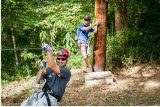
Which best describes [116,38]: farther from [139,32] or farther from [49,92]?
[49,92]

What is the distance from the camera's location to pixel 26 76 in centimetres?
1325

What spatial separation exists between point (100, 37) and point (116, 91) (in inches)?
61.9

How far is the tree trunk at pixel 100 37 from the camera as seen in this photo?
10062mm

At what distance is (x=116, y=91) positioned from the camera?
30.7 ft

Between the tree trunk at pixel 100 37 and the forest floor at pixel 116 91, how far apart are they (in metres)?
0.62

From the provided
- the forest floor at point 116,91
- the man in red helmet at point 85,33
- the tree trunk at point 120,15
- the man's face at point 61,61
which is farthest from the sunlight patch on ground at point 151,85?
the man's face at point 61,61

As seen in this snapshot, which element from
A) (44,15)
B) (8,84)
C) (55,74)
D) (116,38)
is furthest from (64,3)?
(55,74)

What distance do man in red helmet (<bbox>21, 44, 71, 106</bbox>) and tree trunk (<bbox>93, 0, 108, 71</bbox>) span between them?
16.5 feet

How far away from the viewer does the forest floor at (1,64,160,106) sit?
8.67 metres

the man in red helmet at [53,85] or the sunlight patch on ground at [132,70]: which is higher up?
the man in red helmet at [53,85]

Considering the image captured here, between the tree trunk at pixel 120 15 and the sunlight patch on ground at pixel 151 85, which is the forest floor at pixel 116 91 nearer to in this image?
the sunlight patch on ground at pixel 151 85

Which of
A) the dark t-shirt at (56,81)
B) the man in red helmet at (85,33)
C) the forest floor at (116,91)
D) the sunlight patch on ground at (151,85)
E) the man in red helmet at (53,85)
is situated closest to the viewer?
the man in red helmet at (53,85)

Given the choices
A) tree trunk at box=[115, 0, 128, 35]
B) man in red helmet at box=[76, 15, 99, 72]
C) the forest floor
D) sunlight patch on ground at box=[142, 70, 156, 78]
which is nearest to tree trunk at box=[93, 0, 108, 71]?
man in red helmet at box=[76, 15, 99, 72]

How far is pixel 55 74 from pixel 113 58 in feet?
23.8
